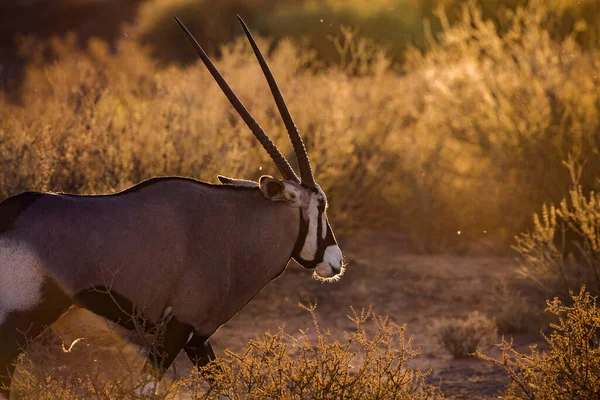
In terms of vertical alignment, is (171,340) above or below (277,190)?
below

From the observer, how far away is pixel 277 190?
199 inches

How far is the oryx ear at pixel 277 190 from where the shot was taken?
4.99m

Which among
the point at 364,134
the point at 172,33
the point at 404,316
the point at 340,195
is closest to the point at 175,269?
the point at 404,316

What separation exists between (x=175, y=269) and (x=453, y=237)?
23.5 ft

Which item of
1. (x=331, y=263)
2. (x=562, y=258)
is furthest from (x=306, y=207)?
(x=562, y=258)

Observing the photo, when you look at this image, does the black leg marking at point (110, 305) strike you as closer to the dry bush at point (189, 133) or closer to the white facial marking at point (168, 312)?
the white facial marking at point (168, 312)

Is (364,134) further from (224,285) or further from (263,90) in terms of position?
(224,285)

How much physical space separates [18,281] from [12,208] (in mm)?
343

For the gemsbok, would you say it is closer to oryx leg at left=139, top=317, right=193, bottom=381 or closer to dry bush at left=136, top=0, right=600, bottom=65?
oryx leg at left=139, top=317, right=193, bottom=381

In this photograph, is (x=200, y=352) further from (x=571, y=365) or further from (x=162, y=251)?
(x=571, y=365)

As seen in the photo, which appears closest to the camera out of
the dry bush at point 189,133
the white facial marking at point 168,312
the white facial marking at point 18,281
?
the white facial marking at point 18,281

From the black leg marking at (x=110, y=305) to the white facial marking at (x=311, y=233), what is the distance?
100 cm

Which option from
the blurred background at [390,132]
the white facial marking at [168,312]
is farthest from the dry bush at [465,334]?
the white facial marking at [168,312]

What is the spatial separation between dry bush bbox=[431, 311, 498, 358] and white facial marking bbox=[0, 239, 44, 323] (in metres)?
3.86
